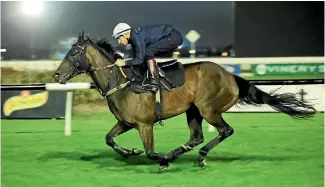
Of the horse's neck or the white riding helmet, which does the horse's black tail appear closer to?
the horse's neck

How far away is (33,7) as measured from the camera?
1720cm

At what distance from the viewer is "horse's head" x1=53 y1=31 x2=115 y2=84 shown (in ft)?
21.1

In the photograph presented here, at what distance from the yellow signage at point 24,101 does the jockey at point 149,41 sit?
553 cm

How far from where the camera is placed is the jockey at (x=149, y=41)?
6.14 meters

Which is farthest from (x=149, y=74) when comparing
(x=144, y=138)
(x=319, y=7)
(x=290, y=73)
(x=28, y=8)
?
(x=319, y=7)

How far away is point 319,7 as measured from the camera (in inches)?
954

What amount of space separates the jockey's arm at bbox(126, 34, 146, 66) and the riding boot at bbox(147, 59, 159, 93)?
173 millimetres

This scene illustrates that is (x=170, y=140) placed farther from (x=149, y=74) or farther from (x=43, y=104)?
(x=43, y=104)

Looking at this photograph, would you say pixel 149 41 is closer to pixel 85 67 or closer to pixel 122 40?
pixel 122 40

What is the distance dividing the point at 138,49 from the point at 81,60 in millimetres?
795

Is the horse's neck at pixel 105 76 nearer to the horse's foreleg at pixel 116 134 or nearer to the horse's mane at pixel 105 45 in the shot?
the horse's mane at pixel 105 45

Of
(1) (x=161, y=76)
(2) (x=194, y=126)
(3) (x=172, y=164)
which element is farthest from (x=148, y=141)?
(2) (x=194, y=126)

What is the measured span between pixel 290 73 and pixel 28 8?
29.7 ft

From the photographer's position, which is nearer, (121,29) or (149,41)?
(121,29)
